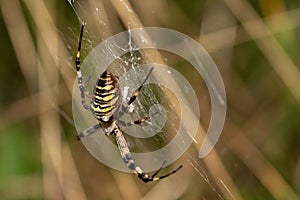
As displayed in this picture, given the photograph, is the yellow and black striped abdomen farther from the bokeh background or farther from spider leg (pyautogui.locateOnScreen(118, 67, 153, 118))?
the bokeh background

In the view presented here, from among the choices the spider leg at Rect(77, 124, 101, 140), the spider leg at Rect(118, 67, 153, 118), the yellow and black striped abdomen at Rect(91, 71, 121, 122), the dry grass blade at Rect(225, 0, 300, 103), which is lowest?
the dry grass blade at Rect(225, 0, 300, 103)

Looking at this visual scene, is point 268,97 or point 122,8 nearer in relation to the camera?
point 122,8

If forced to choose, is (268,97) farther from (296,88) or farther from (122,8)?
(122,8)

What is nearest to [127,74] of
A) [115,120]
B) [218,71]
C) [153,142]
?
[115,120]

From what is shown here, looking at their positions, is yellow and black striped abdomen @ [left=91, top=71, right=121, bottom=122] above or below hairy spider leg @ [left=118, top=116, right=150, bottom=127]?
above

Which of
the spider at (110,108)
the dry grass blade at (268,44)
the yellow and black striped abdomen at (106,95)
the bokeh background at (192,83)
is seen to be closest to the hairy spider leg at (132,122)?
the spider at (110,108)

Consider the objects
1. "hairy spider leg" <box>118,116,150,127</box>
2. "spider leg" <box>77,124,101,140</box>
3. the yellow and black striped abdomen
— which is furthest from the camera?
"spider leg" <box>77,124,101,140</box>

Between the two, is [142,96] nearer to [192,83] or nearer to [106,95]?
[106,95]

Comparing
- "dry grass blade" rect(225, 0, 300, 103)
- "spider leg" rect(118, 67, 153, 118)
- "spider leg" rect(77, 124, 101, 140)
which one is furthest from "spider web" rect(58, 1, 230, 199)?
"dry grass blade" rect(225, 0, 300, 103)
